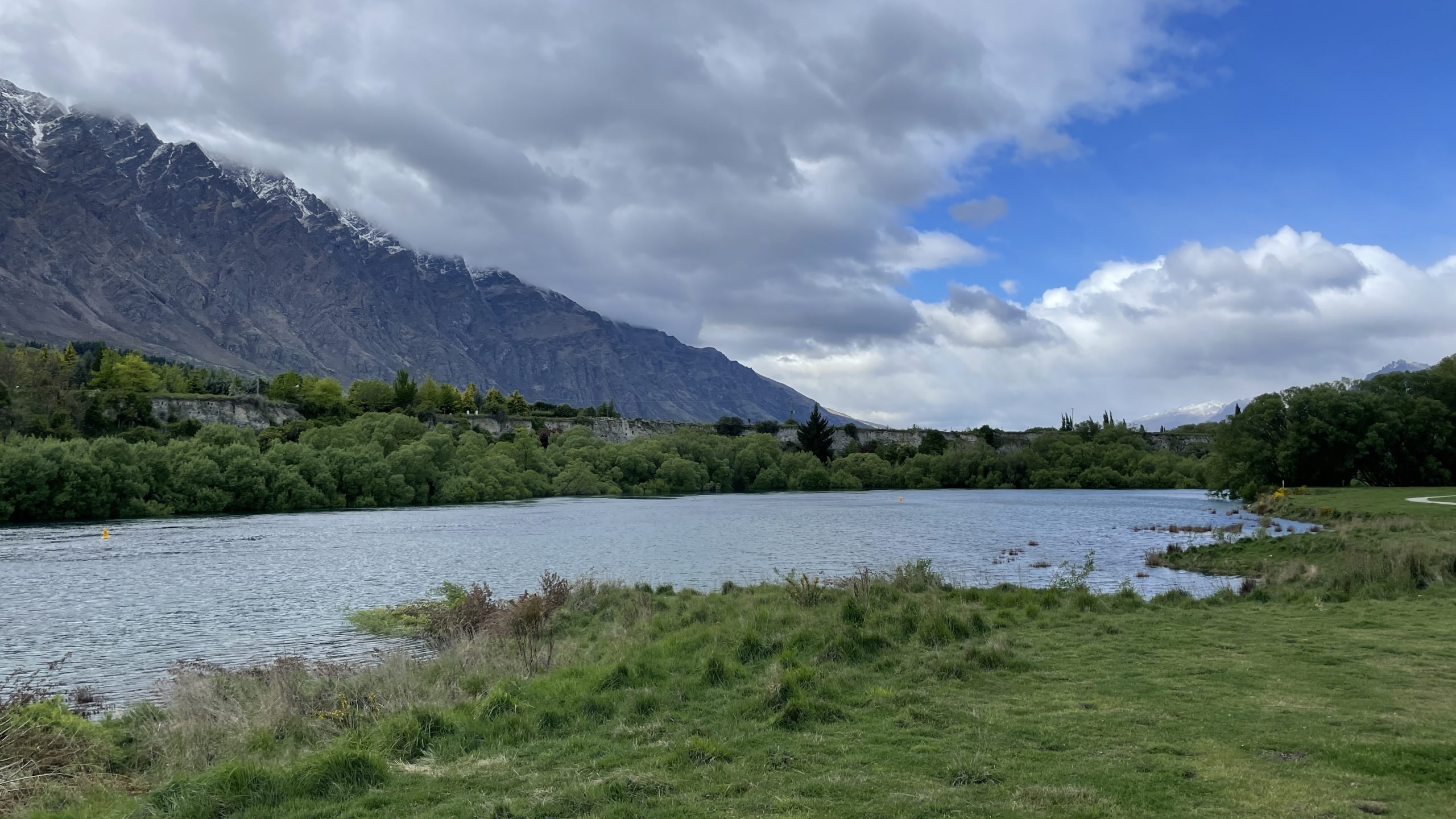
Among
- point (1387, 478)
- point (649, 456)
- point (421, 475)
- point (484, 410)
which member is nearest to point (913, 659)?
point (1387, 478)

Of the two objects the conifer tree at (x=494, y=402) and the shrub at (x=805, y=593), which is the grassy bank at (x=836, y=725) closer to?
the shrub at (x=805, y=593)

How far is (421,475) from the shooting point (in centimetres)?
9538

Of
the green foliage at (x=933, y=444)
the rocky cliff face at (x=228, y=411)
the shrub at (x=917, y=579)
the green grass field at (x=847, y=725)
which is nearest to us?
the green grass field at (x=847, y=725)

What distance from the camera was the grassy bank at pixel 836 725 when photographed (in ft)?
25.2

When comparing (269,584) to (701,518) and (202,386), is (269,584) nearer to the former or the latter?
(701,518)

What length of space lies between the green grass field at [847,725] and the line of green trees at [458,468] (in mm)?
65648

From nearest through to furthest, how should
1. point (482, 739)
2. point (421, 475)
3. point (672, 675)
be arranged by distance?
point (482, 739) < point (672, 675) < point (421, 475)

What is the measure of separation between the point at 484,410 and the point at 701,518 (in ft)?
325

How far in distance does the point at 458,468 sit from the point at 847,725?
97011mm

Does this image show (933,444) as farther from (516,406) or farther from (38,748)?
(38,748)

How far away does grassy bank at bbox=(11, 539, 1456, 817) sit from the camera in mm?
7668

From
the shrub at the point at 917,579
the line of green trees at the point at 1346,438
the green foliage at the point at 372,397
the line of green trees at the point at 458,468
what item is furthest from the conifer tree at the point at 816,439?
the shrub at the point at 917,579

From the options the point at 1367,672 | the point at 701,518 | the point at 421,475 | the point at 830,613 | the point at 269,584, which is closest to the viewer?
the point at 1367,672

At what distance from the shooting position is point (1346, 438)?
64.9 meters
